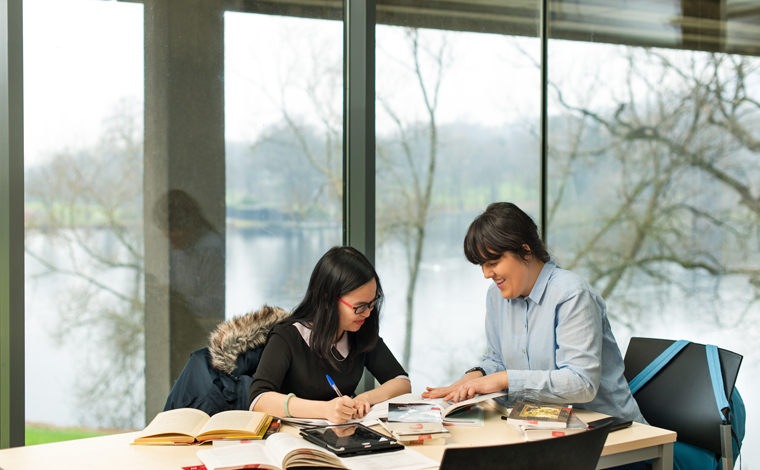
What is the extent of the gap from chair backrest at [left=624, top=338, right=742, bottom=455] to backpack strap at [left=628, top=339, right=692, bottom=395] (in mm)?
19

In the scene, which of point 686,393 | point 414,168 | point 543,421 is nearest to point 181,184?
point 414,168

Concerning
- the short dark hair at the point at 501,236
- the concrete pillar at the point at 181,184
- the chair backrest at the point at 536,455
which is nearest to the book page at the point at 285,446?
the chair backrest at the point at 536,455

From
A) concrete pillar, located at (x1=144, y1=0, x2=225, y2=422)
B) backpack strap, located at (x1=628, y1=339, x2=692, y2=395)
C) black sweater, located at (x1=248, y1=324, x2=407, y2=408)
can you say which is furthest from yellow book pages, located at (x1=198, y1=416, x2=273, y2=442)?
backpack strap, located at (x1=628, y1=339, x2=692, y2=395)

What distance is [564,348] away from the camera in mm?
2004

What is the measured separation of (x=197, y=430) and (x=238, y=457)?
0.94 ft

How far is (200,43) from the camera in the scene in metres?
2.81

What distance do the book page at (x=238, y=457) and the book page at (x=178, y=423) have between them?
174 millimetres

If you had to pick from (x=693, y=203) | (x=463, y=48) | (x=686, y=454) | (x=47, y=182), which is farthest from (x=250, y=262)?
(x=693, y=203)

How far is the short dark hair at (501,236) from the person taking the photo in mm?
2090

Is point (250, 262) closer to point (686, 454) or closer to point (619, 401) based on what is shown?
point (619, 401)

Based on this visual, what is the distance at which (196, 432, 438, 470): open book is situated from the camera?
1418 millimetres

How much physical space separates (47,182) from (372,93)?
1.60 metres

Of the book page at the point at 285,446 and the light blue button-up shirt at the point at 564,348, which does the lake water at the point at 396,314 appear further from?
the book page at the point at 285,446

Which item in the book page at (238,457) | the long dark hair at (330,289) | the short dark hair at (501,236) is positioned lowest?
the book page at (238,457)
